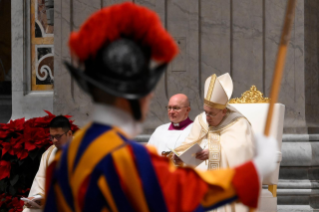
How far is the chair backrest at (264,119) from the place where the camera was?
5.47 meters

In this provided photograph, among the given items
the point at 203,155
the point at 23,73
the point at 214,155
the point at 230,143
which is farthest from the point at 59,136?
the point at 23,73

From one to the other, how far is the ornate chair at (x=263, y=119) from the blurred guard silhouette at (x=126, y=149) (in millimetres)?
3537

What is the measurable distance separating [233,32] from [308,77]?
1.05 metres

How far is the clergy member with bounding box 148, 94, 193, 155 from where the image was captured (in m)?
6.04

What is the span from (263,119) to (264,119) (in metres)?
0.04

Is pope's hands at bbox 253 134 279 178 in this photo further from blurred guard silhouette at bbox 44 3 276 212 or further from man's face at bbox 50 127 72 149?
man's face at bbox 50 127 72 149

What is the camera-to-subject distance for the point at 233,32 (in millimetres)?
6902

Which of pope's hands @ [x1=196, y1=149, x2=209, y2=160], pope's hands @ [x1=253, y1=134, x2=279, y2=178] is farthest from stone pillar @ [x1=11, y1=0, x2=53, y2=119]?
pope's hands @ [x1=253, y1=134, x2=279, y2=178]

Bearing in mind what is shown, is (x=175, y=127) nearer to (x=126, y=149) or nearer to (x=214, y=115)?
(x=214, y=115)

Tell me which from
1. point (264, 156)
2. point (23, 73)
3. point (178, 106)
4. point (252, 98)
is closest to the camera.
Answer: point (264, 156)

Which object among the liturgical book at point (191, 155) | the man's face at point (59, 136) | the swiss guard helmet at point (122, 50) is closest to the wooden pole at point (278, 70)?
the swiss guard helmet at point (122, 50)

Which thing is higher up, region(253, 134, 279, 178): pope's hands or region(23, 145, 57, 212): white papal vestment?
region(253, 134, 279, 178): pope's hands

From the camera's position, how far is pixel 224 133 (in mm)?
5215

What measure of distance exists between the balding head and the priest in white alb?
29.2 inches
